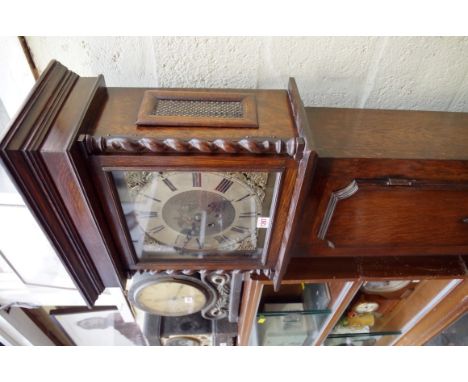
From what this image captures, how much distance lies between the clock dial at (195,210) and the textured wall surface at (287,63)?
0.25 metres

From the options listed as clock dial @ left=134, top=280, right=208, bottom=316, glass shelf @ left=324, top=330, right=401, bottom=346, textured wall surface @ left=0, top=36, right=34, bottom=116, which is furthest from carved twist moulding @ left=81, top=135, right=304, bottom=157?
glass shelf @ left=324, top=330, right=401, bottom=346

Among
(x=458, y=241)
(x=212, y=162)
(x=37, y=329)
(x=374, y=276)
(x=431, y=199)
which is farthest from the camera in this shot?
(x=37, y=329)

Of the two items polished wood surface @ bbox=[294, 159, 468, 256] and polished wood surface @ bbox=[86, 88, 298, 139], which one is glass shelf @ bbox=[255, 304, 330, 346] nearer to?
polished wood surface @ bbox=[294, 159, 468, 256]

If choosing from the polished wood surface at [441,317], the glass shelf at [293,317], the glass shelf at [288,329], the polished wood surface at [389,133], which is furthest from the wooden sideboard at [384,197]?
the glass shelf at [288,329]

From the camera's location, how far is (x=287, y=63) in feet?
2.14

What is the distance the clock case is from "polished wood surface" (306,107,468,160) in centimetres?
8

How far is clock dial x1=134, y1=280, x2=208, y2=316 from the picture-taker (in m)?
0.96

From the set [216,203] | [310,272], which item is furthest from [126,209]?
[310,272]

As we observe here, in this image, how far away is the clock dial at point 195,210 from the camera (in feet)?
1.78

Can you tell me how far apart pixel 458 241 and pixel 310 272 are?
33 centimetres

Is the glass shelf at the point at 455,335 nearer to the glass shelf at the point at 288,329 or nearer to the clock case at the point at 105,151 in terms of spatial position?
the glass shelf at the point at 288,329
